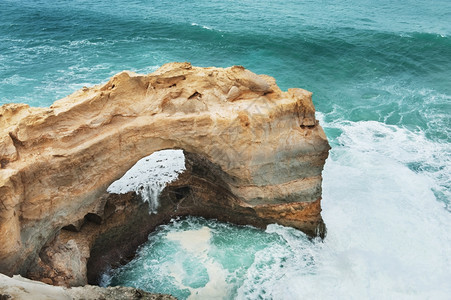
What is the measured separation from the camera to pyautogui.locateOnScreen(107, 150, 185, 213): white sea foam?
1209 cm

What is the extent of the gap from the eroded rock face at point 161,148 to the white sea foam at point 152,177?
38cm

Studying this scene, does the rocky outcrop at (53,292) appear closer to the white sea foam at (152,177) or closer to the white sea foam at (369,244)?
the white sea foam at (369,244)

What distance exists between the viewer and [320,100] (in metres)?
22.4

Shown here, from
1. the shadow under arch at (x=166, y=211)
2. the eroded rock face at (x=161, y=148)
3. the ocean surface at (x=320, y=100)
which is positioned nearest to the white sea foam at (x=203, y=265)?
the ocean surface at (x=320, y=100)

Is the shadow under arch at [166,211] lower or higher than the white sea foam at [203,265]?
higher

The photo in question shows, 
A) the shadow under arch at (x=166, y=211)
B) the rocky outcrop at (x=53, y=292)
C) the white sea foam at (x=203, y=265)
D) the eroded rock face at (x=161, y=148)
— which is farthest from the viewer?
the shadow under arch at (x=166, y=211)

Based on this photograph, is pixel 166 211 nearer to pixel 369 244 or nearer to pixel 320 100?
pixel 369 244

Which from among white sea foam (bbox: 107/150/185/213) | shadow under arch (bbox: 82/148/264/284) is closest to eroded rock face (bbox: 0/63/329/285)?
shadow under arch (bbox: 82/148/264/284)

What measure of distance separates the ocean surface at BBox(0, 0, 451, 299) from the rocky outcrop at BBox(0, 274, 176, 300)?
2797 millimetres

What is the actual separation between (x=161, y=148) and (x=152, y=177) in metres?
1.82

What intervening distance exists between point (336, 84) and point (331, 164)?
888 cm

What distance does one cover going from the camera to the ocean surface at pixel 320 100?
1170 cm

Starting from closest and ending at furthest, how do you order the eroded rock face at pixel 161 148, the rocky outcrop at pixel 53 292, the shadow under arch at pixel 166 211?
the rocky outcrop at pixel 53 292 < the eroded rock face at pixel 161 148 < the shadow under arch at pixel 166 211

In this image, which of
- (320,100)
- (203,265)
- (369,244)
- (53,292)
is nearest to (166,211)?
(203,265)
